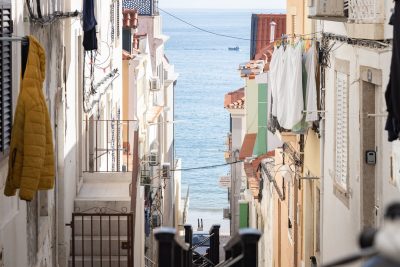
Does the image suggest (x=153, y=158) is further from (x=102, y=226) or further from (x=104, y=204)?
(x=102, y=226)

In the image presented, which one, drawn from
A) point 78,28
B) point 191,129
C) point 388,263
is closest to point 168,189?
point 78,28

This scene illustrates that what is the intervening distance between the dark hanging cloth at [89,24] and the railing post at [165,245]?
37.6ft

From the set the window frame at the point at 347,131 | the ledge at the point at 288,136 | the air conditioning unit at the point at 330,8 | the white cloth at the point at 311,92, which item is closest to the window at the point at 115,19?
the ledge at the point at 288,136

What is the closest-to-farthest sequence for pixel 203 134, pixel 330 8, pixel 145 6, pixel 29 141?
pixel 29 141
pixel 330 8
pixel 145 6
pixel 203 134

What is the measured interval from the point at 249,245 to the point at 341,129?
8701 mm

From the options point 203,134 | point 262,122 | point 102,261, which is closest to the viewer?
point 102,261

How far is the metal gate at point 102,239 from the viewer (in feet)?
52.0

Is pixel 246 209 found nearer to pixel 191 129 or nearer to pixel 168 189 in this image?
pixel 168 189

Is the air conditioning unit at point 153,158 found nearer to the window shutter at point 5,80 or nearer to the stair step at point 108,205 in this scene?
the stair step at point 108,205

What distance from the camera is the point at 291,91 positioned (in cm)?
1619

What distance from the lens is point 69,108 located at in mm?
17469

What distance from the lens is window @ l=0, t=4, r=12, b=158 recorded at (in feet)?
31.9

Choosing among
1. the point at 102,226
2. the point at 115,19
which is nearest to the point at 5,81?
the point at 102,226

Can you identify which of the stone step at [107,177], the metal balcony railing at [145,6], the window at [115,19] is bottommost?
the stone step at [107,177]
